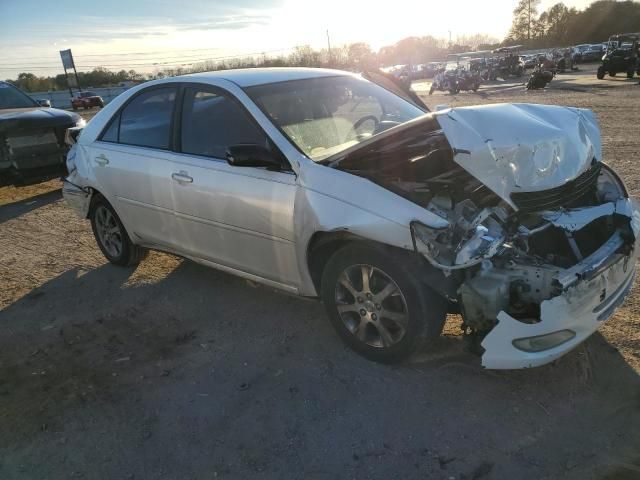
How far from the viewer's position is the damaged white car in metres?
2.69

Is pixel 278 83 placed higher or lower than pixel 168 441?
higher

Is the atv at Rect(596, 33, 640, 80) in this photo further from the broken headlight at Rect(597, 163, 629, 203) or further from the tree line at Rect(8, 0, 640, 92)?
the tree line at Rect(8, 0, 640, 92)

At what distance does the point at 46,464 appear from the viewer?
2719 mm

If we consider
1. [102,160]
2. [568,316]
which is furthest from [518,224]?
[102,160]

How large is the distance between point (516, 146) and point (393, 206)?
79cm

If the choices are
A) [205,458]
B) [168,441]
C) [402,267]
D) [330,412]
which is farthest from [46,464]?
[402,267]

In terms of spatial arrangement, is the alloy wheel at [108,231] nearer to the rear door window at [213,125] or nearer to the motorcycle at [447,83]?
the rear door window at [213,125]

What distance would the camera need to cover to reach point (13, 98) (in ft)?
31.7

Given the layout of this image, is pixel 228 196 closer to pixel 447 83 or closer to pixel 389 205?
pixel 389 205

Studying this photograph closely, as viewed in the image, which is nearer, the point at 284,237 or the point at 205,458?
the point at 205,458

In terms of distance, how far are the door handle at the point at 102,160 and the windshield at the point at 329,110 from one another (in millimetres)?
1799

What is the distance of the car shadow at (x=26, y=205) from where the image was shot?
7.90 meters

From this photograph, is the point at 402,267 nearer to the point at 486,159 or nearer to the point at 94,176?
the point at 486,159

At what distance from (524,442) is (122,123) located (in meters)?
4.15
